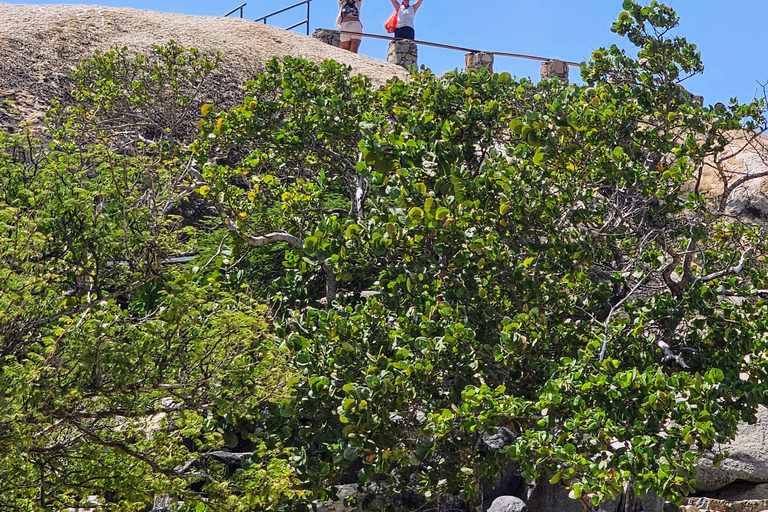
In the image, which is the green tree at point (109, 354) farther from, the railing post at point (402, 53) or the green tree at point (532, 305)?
the railing post at point (402, 53)

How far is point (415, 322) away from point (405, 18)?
56.1ft

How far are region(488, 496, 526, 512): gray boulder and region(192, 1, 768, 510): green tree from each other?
2273 mm

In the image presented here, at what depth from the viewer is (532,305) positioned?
8.74 meters

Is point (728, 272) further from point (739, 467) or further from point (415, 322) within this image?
point (739, 467)

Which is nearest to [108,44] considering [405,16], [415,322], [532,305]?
[405,16]

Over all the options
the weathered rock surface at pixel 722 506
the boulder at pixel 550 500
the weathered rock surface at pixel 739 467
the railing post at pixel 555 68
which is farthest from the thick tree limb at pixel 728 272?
the railing post at pixel 555 68

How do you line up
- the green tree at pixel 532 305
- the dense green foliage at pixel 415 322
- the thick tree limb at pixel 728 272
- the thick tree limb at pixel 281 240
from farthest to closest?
the thick tree limb at pixel 281 240 → the thick tree limb at pixel 728 272 → the green tree at pixel 532 305 → the dense green foliage at pixel 415 322

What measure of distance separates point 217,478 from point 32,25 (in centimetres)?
1583

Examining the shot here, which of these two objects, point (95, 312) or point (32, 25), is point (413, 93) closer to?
point (95, 312)

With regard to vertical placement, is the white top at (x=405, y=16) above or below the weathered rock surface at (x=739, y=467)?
above

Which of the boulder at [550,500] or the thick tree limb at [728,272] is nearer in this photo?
the thick tree limb at [728,272]

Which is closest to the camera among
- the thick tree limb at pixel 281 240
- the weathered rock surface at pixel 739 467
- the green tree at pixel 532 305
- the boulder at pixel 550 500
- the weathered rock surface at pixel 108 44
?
the green tree at pixel 532 305

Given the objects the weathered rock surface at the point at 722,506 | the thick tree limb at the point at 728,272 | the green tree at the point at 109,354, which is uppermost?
the thick tree limb at the point at 728,272

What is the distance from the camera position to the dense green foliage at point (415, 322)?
727 cm
